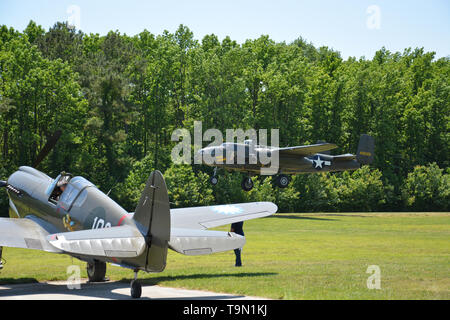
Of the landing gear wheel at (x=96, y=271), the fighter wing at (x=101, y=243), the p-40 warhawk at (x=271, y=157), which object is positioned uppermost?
the p-40 warhawk at (x=271, y=157)

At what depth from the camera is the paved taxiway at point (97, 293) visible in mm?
10898

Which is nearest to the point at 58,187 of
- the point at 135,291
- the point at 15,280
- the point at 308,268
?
the point at 15,280

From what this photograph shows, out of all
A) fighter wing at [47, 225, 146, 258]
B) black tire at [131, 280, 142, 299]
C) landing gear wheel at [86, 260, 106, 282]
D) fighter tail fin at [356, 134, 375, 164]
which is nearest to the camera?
fighter wing at [47, 225, 146, 258]

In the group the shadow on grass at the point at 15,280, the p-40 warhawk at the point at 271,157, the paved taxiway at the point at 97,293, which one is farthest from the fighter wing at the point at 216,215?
the p-40 warhawk at the point at 271,157

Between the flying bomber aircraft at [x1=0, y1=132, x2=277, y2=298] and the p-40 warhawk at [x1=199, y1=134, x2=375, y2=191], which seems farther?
the p-40 warhawk at [x1=199, y1=134, x2=375, y2=191]

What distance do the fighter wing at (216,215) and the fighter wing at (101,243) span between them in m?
3.58

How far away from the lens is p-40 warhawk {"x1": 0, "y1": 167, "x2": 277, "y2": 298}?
9.68 m

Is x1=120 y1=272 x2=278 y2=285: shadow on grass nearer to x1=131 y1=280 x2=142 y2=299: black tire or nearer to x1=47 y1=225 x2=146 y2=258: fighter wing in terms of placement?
x1=131 y1=280 x2=142 y2=299: black tire

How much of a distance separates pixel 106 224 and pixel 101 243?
2002mm

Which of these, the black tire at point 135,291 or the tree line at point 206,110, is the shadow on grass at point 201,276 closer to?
the black tire at point 135,291

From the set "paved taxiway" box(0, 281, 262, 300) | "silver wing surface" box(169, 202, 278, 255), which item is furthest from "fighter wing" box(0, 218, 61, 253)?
"silver wing surface" box(169, 202, 278, 255)

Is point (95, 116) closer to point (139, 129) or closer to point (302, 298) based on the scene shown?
point (139, 129)

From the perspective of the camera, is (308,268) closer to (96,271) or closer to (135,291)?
(96,271)

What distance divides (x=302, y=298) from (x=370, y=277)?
3525mm
